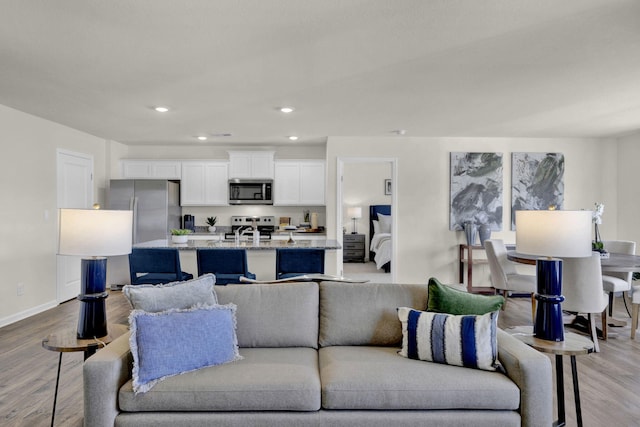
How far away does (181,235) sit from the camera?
4.63 metres

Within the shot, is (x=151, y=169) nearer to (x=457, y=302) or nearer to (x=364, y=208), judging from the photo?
(x=364, y=208)

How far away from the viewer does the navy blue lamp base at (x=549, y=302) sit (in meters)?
2.22

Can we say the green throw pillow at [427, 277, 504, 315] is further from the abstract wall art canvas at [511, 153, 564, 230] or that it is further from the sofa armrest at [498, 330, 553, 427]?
the abstract wall art canvas at [511, 153, 564, 230]

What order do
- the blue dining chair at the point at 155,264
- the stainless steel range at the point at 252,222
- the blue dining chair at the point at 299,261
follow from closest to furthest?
the blue dining chair at the point at 155,264 → the blue dining chair at the point at 299,261 → the stainless steel range at the point at 252,222

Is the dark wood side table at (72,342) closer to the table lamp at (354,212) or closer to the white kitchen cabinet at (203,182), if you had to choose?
the white kitchen cabinet at (203,182)

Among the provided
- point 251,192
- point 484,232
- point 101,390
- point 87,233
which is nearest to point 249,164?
point 251,192

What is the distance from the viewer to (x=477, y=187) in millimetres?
6387

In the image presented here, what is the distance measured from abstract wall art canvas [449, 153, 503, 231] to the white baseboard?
558 cm

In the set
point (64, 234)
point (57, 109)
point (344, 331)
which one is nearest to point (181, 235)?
point (57, 109)

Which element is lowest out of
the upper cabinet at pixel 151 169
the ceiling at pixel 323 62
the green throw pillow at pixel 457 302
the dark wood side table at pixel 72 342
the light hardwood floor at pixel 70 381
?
the light hardwood floor at pixel 70 381

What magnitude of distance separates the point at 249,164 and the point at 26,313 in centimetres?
364

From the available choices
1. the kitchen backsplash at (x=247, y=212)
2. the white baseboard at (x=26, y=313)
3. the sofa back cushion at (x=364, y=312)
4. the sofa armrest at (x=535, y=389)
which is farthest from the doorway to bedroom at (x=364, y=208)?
the sofa armrest at (x=535, y=389)

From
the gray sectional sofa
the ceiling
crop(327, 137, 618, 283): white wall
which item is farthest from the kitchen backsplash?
the gray sectional sofa

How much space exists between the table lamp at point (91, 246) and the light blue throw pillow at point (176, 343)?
0.46m
